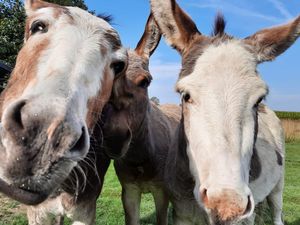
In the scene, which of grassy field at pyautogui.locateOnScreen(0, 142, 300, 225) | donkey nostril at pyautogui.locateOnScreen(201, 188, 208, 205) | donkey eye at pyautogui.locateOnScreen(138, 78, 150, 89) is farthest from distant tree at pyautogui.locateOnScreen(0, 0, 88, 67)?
donkey nostril at pyautogui.locateOnScreen(201, 188, 208, 205)

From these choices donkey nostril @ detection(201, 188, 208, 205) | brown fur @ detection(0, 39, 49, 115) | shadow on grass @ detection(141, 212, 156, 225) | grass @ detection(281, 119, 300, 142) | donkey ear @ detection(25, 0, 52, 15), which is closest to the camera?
brown fur @ detection(0, 39, 49, 115)

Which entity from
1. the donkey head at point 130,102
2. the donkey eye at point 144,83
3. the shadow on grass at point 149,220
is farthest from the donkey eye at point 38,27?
the shadow on grass at point 149,220

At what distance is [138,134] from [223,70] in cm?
171

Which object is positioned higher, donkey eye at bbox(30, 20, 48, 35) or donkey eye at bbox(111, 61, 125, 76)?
donkey eye at bbox(30, 20, 48, 35)

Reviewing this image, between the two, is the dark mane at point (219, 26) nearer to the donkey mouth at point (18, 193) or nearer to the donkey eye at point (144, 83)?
the donkey eye at point (144, 83)

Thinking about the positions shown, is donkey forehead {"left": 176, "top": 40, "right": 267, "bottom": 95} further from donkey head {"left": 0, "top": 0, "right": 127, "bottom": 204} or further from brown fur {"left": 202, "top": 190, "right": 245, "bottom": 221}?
brown fur {"left": 202, "top": 190, "right": 245, "bottom": 221}

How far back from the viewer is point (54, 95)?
7.50 feet

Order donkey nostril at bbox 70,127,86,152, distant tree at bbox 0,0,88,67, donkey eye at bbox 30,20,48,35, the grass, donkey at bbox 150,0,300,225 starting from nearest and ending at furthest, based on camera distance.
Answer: donkey nostril at bbox 70,127,86,152
donkey at bbox 150,0,300,225
donkey eye at bbox 30,20,48,35
distant tree at bbox 0,0,88,67
the grass

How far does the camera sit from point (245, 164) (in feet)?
9.89

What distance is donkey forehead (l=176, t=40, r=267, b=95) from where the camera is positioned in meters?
3.15

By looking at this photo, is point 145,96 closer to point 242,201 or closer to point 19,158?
point 242,201

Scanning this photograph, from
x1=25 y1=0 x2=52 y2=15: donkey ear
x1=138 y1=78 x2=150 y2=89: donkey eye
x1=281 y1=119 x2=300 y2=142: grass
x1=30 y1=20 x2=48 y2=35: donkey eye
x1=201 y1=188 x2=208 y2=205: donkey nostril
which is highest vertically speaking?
x1=25 y1=0 x2=52 y2=15: donkey ear

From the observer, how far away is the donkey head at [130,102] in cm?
393

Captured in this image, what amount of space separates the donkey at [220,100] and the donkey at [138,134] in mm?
629
